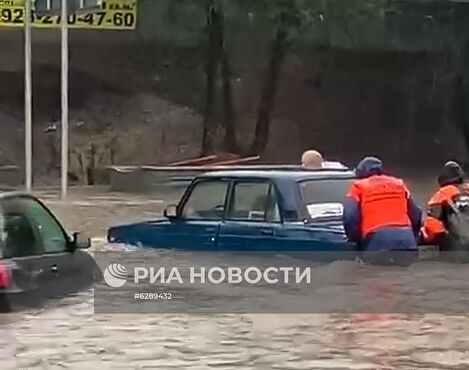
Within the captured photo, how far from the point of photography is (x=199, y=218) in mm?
13867

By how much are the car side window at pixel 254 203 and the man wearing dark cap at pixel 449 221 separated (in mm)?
1697

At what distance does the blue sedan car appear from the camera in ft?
41.9

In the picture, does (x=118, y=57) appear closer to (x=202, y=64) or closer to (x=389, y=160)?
(x=202, y=64)

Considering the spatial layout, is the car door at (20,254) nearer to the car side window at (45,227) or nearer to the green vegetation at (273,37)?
the car side window at (45,227)

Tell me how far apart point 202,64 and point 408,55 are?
7.63 m

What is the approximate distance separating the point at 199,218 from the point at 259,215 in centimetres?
90

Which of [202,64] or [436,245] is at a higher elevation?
[202,64]

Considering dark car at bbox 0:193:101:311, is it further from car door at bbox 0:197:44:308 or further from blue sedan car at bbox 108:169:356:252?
blue sedan car at bbox 108:169:356:252

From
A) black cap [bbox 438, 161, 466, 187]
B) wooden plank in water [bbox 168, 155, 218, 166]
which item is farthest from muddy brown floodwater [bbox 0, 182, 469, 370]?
wooden plank in water [bbox 168, 155, 218, 166]

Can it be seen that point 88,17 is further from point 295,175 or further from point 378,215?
point 378,215

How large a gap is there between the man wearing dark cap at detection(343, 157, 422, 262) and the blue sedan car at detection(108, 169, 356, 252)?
0.81 ft

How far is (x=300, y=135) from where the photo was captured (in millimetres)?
42594

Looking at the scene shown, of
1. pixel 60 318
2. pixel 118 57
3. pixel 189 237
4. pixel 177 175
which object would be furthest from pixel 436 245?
pixel 118 57

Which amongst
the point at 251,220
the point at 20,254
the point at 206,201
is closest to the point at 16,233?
the point at 20,254
